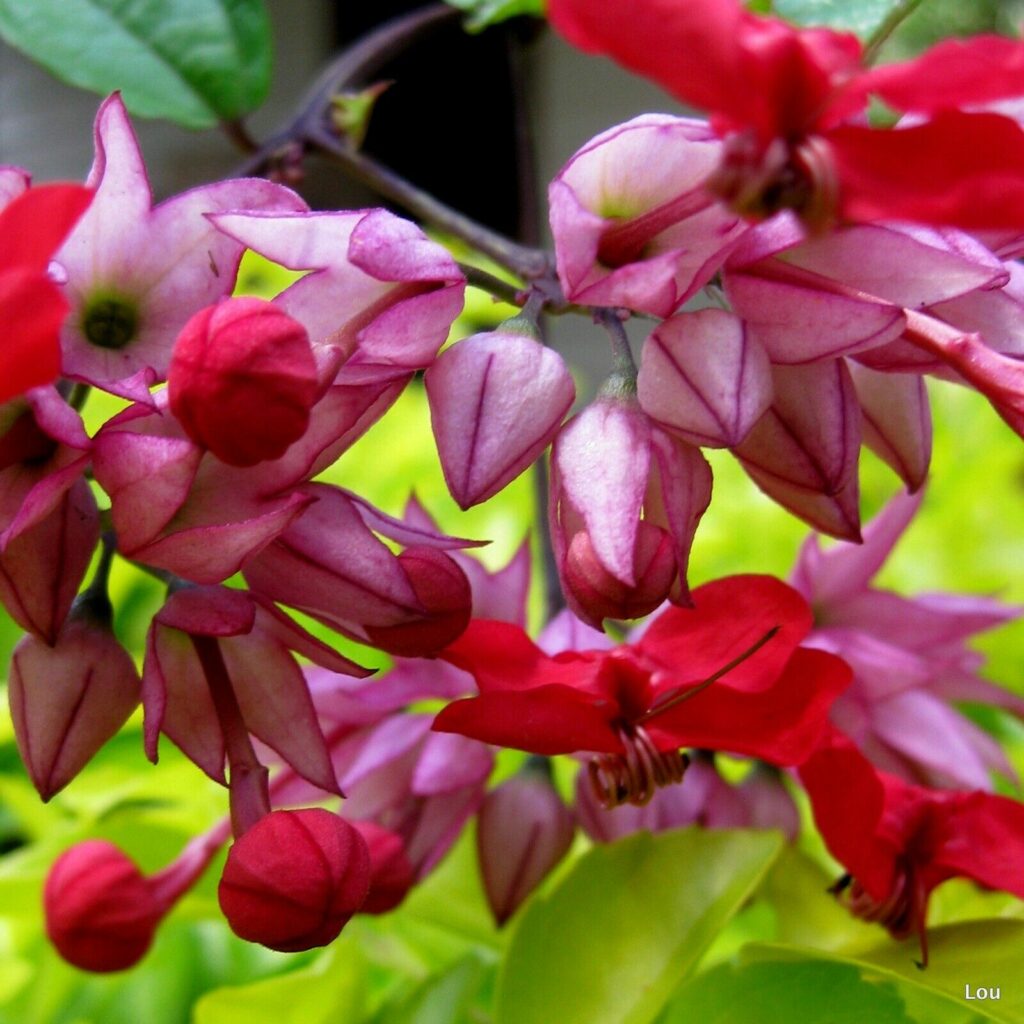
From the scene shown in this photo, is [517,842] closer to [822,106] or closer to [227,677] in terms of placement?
[227,677]

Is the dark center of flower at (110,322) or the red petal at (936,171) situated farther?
the dark center of flower at (110,322)

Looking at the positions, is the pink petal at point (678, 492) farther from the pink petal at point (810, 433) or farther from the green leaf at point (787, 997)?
the green leaf at point (787, 997)

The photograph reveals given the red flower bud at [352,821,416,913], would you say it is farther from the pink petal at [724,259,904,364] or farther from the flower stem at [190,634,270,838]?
the pink petal at [724,259,904,364]

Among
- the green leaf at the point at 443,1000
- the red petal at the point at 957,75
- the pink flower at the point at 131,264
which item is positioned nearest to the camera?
the red petal at the point at 957,75

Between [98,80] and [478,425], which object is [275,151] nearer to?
[98,80]

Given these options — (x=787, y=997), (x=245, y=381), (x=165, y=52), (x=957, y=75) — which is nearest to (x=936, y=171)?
(x=957, y=75)

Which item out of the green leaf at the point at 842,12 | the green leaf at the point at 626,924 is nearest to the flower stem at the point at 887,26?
the green leaf at the point at 842,12

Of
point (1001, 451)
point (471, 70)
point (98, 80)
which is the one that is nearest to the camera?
point (98, 80)

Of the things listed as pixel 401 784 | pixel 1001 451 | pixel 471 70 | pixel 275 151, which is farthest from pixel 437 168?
pixel 401 784
